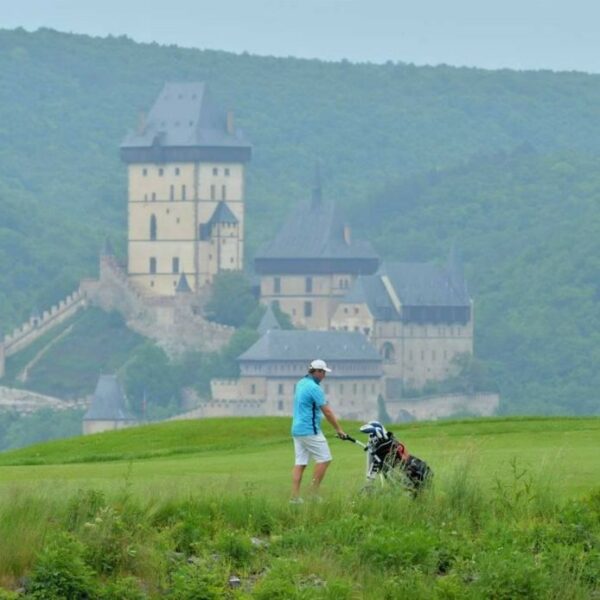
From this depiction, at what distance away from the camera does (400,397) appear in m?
164

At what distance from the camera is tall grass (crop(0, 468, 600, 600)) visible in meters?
19.1

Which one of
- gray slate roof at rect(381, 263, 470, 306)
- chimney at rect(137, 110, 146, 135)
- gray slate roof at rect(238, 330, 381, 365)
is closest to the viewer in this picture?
gray slate roof at rect(238, 330, 381, 365)

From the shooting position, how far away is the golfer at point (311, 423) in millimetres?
21969

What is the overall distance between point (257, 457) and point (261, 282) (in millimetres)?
151482

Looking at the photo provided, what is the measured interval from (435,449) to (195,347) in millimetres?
145902

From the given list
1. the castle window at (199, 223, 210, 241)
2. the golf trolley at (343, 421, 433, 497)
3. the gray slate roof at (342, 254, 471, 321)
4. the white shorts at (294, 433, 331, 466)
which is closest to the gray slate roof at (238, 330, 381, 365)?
the gray slate roof at (342, 254, 471, 321)

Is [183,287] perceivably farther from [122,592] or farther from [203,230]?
[122,592]

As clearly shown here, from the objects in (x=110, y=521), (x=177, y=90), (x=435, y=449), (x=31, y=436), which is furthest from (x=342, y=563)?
(x=177, y=90)

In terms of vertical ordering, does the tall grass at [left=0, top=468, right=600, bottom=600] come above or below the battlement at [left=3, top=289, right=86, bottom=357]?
below

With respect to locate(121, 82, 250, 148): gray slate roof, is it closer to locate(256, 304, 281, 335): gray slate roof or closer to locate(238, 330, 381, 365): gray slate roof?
locate(256, 304, 281, 335): gray slate roof

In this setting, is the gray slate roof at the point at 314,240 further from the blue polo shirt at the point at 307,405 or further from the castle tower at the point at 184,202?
the blue polo shirt at the point at 307,405

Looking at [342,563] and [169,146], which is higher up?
[169,146]

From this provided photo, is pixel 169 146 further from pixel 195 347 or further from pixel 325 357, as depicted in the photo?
pixel 325 357

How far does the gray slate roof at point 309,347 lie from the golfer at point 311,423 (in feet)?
440
